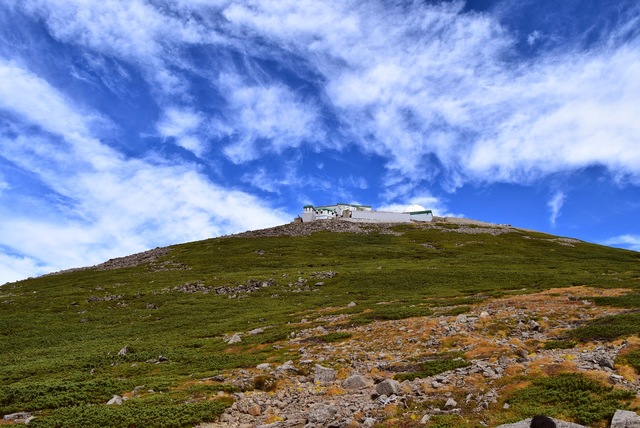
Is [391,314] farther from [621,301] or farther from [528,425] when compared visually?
[528,425]

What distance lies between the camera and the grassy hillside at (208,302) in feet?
60.8

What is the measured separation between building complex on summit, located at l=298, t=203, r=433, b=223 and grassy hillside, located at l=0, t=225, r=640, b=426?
1641 inches

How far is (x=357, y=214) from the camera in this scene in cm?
14588

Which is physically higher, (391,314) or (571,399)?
(391,314)

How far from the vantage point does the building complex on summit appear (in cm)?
14388

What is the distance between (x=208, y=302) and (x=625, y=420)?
140ft

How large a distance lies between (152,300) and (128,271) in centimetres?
2874

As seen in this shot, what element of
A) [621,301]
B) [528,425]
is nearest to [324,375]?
[528,425]

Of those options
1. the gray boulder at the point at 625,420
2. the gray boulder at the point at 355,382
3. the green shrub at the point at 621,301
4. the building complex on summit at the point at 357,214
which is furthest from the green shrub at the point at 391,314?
the building complex on summit at the point at 357,214

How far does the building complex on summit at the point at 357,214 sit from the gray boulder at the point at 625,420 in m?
131

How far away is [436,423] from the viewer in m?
12.3

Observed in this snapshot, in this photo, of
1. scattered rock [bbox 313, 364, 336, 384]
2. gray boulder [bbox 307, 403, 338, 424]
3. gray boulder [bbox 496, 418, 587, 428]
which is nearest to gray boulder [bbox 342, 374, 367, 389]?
scattered rock [bbox 313, 364, 336, 384]

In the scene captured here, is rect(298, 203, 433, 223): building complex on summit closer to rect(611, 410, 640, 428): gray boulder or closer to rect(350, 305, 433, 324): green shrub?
rect(350, 305, 433, 324): green shrub

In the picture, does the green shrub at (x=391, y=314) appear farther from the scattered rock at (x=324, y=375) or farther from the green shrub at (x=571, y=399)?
the green shrub at (x=571, y=399)
